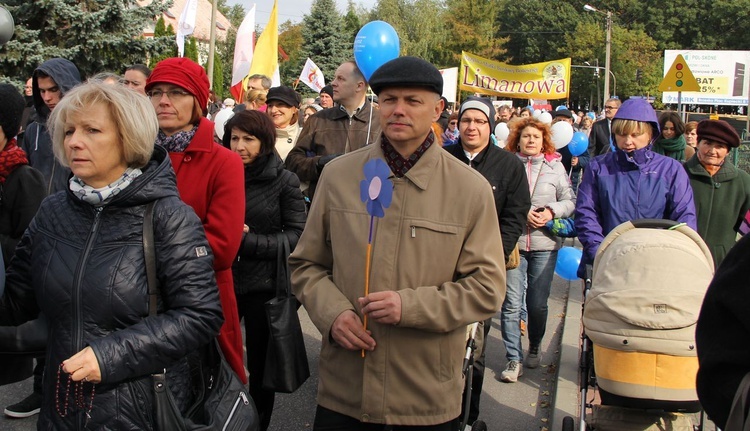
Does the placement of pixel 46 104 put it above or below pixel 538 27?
below

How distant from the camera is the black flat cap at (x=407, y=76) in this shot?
2928 mm

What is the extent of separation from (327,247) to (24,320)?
118 centimetres

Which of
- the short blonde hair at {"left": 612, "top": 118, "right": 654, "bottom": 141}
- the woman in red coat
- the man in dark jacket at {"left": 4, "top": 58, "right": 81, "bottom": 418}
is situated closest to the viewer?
the woman in red coat

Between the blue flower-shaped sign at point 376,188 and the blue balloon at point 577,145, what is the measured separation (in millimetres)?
10319

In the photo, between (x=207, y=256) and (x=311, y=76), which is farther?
(x=311, y=76)

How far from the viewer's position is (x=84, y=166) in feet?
8.54

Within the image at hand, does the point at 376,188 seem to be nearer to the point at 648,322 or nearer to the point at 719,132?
the point at 648,322

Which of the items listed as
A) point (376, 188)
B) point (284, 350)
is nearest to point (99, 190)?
point (376, 188)

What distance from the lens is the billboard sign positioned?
113 ft

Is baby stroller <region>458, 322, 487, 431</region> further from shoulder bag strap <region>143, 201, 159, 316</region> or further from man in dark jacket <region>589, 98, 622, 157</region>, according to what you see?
man in dark jacket <region>589, 98, 622, 157</region>

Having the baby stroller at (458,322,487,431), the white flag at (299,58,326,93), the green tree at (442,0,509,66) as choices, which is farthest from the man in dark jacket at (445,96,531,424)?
the green tree at (442,0,509,66)

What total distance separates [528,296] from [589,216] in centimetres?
140

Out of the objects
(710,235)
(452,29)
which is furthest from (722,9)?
(710,235)

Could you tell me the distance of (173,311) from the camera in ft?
8.44
